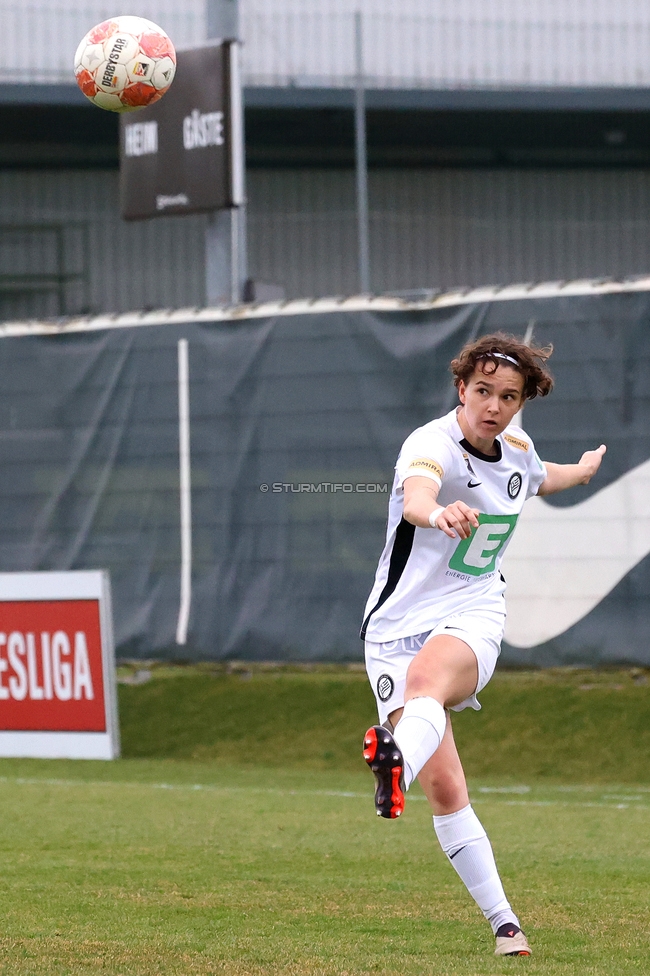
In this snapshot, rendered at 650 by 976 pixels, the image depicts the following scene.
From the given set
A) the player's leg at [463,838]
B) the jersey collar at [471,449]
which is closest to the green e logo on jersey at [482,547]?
the jersey collar at [471,449]

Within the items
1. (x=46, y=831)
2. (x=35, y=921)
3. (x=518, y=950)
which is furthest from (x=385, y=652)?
(x=46, y=831)

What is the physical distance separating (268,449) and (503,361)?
6.12 metres

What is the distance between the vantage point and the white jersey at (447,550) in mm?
5004

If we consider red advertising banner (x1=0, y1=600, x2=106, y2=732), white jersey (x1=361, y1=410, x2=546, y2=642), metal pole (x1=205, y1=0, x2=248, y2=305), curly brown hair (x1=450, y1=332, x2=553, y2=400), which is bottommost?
red advertising banner (x1=0, y1=600, x2=106, y2=732)

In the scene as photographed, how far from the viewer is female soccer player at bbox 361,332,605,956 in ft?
15.7

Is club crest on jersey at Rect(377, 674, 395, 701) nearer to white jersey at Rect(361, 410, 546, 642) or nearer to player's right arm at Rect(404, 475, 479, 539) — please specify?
white jersey at Rect(361, 410, 546, 642)

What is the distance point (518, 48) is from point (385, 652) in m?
19.4

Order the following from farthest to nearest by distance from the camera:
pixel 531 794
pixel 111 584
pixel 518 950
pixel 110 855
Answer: pixel 111 584, pixel 531 794, pixel 110 855, pixel 518 950

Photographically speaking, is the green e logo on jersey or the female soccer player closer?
the female soccer player

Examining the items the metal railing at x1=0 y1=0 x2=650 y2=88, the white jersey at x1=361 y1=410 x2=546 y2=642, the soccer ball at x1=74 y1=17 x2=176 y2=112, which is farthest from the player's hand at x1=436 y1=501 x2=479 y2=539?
the metal railing at x1=0 y1=0 x2=650 y2=88

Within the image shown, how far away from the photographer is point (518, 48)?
22953 mm

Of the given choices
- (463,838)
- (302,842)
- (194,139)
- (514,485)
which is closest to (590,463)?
(514,485)

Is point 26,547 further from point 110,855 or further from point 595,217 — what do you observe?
point 595,217

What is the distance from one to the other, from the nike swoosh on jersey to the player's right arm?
5128 millimetres
